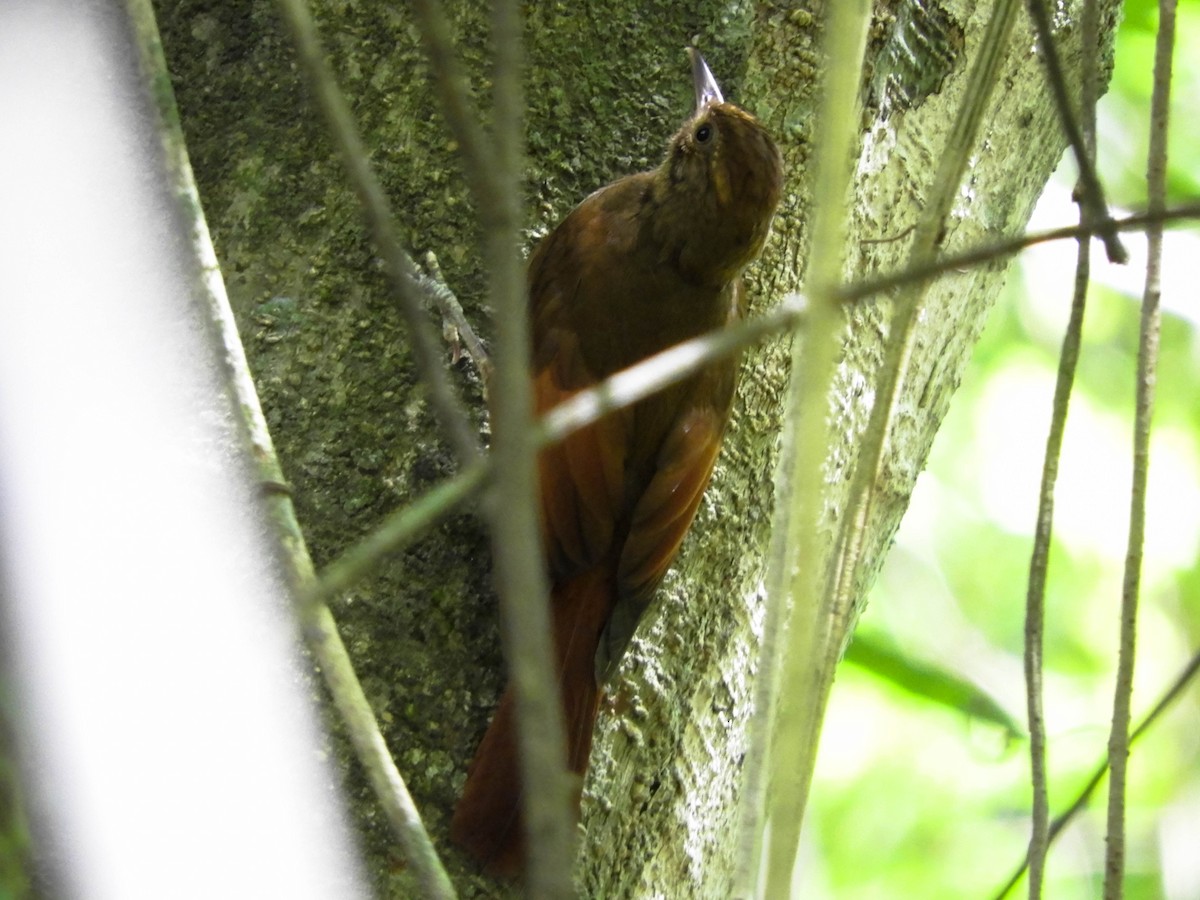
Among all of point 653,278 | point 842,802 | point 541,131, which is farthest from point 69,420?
point 842,802

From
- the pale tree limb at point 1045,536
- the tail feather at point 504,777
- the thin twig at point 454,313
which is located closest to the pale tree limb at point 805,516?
the pale tree limb at point 1045,536

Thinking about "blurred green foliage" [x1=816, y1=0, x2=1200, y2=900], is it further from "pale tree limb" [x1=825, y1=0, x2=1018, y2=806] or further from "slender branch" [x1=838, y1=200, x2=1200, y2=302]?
"slender branch" [x1=838, y1=200, x2=1200, y2=302]

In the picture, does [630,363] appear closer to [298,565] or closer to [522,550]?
[298,565]

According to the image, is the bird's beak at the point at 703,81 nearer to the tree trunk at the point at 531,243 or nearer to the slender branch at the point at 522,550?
the tree trunk at the point at 531,243

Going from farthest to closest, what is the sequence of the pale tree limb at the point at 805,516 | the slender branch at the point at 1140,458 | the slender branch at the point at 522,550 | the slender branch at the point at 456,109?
the slender branch at the point at 1140,458, the pale tree limb at the point at 805,516, the slender branch at the point at 456,109, the slender branch at the point at 522,550

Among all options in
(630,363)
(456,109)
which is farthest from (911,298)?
(630,363)

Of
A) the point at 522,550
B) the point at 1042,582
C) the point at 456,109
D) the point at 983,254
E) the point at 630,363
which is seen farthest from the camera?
the point at 630,363
